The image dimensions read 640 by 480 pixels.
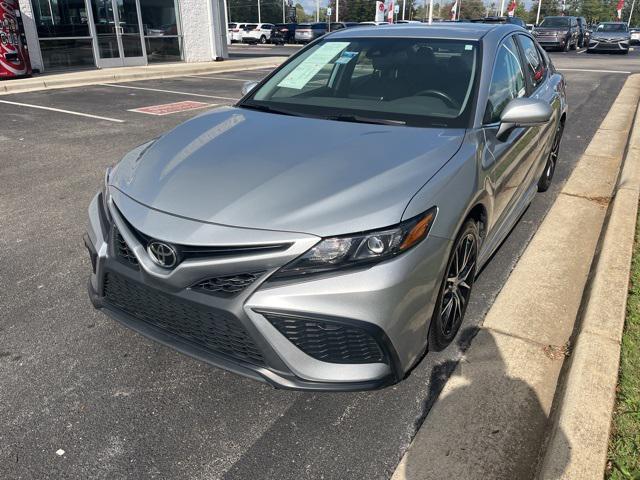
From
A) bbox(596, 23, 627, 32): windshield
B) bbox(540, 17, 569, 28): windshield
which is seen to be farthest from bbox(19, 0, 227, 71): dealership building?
bbox(596, 23, 627, 32): windshield

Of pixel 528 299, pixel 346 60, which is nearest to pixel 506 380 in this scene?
pixel 528 299

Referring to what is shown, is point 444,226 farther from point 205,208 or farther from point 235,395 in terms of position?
point 235,395

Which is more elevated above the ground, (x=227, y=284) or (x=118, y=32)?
(x=118, y=32)

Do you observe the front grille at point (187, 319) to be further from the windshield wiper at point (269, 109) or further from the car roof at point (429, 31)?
the car roof at point (429, 31)

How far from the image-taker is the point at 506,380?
103 inches

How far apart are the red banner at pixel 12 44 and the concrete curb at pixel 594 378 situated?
12828 millimetres

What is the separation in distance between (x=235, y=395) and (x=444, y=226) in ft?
4.18

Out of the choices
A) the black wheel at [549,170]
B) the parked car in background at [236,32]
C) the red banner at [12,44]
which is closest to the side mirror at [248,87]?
the black wheel at [549,170]

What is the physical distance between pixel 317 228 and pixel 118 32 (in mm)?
16304

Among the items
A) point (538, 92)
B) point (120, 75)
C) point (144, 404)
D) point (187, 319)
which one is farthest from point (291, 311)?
point (120, 75)

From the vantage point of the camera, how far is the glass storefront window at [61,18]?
13.8 metres

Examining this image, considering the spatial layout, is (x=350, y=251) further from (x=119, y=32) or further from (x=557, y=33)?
(x=557, y=33)

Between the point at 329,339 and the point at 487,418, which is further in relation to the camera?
the point at 487,418

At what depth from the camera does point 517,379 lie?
262 cm
